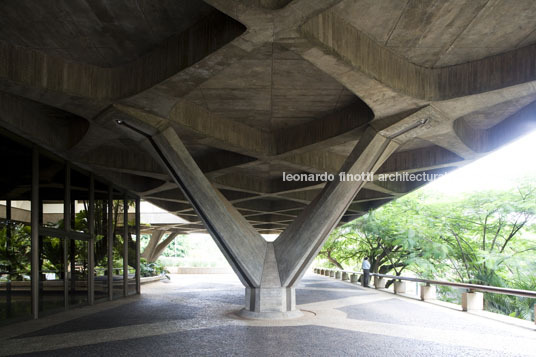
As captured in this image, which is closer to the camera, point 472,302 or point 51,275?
point 51,275

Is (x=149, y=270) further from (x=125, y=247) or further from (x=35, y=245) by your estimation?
(x=35, y=245)

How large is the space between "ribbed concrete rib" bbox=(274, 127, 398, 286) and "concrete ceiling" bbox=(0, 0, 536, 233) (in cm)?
63

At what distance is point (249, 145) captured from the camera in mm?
14039

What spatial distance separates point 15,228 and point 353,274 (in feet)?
67.9

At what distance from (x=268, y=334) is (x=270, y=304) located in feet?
8.47

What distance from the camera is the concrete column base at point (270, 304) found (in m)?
11.7

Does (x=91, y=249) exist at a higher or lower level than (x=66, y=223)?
lower

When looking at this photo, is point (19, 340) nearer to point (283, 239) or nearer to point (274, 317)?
point (274, 317)

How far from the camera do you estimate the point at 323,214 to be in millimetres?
12180

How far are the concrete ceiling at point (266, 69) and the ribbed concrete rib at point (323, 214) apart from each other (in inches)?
24.8

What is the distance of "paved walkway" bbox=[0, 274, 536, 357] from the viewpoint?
7844 mm

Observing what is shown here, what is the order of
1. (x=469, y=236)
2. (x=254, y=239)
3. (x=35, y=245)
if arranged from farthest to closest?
1. (x=469, y=236)
2. (x=254, y=239)
3. (x=35, y=245)

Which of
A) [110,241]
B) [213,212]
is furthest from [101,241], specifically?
[213,212]

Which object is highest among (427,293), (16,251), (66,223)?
(66,223)
